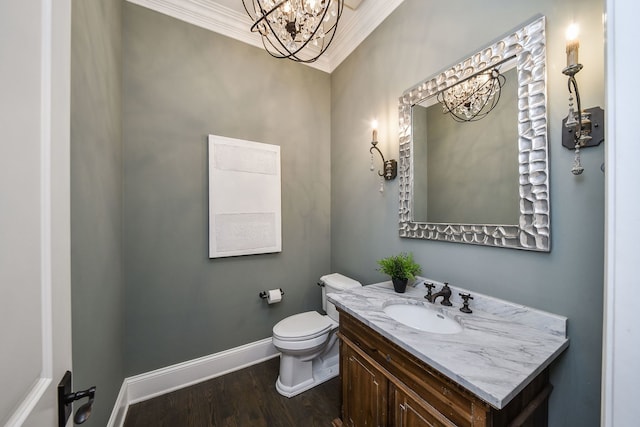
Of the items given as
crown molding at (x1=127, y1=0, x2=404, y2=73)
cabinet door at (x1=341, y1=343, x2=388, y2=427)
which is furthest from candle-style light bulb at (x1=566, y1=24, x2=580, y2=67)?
cabinet door at (x1=341, y1=343, x2=388, y2=427)

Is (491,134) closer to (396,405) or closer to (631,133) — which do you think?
(631,133)

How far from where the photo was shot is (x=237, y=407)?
165cm

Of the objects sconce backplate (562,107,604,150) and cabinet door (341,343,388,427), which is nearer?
sconce backplate (562,107,604,150)

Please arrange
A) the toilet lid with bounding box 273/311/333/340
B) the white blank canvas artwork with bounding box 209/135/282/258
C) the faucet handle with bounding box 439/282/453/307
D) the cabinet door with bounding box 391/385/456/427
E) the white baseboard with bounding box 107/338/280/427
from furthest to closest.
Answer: the white blank canvas artwork with bounding box 209/135/282/258 → the toilet lid with bounding box 273/311/333/340 → the white baseboard with bounding box 107/338/280/427 → the faucet handle with bounding box 439/282/453/307 → the cabinet door with bounding box 391/385/456/427

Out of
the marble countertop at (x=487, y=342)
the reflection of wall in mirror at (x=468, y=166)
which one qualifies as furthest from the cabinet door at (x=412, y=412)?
the reflection of wall in mirror at (x=468, y=166)

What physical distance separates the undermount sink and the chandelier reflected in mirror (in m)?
1.10

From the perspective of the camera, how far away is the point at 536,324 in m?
1.03

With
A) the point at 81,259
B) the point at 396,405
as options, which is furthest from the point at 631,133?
the point at 81,259

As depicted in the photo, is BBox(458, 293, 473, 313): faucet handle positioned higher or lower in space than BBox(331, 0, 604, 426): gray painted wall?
lower

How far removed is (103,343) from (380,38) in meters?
2.76

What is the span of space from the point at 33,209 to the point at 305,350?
170 centimetres

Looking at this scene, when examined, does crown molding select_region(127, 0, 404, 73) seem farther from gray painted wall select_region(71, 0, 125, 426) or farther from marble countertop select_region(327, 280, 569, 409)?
marble countertop select_region(327, 280, 569, 409)

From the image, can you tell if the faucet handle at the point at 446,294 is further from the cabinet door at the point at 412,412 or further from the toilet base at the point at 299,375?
the toilet base at the point at 299,375

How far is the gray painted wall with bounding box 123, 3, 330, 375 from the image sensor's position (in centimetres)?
174
